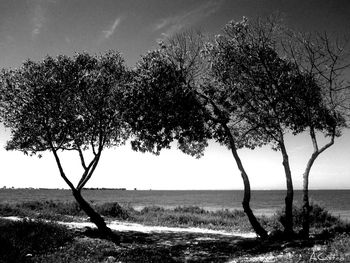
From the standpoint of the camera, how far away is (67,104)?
19734 millimetres

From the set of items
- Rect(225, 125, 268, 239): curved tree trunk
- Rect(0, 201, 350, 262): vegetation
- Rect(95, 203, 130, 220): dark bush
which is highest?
Rect(225, 125, 268, 239): curved tree trunk

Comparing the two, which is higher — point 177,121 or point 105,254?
point 177,121

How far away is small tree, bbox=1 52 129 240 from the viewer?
18.9 m

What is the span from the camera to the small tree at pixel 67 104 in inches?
744

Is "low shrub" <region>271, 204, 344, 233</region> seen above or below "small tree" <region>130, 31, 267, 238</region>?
below

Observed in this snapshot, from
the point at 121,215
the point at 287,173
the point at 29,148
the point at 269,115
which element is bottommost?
the point at 121,215

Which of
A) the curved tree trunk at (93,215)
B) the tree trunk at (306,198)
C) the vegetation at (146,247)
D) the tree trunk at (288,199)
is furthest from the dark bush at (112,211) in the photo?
the tree trunk at (306,198)

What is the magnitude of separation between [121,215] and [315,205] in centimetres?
2053

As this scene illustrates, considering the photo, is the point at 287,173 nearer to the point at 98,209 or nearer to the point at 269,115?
the point at 269,115

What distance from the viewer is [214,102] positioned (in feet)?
64.8

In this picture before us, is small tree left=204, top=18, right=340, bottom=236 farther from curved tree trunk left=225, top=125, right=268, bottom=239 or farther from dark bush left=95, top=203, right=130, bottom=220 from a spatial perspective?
dark bush left=95, top=203, right=130, bottom=220

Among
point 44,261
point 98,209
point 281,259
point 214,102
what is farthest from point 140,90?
point 98,209

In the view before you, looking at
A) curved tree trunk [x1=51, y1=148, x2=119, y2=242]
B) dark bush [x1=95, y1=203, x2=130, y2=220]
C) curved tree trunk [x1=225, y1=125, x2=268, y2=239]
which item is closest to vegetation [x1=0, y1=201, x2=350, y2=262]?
curved tree trunk [x1=51, y1=148, x2=119, y2=242]

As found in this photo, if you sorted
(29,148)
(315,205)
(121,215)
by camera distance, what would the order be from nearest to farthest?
(29,148), (315,205), (121,215)
